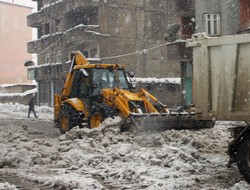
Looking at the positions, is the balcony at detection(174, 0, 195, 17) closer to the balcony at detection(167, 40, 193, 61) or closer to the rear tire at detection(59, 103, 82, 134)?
the balcony at detection(167, 40, 193, 61)

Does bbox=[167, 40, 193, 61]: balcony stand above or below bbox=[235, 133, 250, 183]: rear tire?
above

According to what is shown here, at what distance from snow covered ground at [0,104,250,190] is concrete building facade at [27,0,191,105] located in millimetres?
24937

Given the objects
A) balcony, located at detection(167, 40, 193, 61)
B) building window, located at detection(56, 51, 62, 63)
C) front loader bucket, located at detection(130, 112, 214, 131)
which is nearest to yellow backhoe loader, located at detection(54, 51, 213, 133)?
front loader bucket, located at detection(130, 112, 214, 131)

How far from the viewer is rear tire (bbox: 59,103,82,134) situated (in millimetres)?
13820

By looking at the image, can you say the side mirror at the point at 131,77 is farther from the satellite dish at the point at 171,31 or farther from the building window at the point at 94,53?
the building window at the point at 94,53

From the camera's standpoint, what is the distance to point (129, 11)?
3778 centimetres

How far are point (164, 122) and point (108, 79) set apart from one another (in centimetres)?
261

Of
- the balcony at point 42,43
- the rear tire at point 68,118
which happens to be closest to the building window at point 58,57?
the balcony at point 42,43

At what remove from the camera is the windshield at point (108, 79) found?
45.0ft

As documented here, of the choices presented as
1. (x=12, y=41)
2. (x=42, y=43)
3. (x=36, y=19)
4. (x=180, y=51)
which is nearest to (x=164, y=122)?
(x=180, y=51)

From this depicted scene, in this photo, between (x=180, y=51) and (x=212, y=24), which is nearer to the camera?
(x=212, y=24)

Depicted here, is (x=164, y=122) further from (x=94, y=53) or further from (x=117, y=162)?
(x=94, y=53)

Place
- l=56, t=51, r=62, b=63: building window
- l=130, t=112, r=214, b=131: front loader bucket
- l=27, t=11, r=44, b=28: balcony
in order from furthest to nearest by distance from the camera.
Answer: l=27, t=11, r=44, b=28: balcony, l=56, t=51, r=62, b=63: building window, l=130, t=112, r=214, b=131: front loader bucket

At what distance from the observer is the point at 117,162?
28.5 feet
